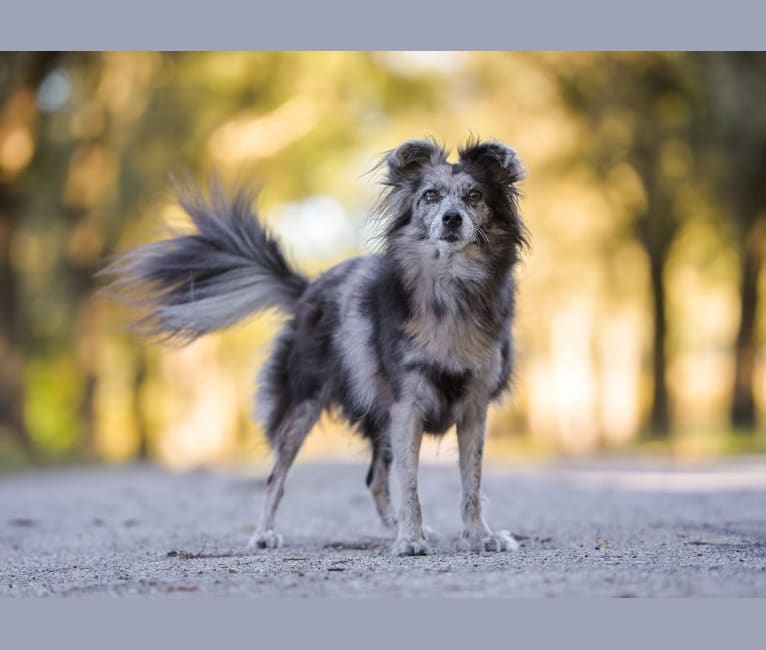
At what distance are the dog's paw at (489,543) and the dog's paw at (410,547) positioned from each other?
0.53m

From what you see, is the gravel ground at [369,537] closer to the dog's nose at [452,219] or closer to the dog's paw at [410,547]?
the dog's paw at [410,547]

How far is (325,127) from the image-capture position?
3528cm

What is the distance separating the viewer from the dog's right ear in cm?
884

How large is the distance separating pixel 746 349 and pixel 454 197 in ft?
71.9

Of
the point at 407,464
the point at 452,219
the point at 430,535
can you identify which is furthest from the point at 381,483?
the point at 452,219

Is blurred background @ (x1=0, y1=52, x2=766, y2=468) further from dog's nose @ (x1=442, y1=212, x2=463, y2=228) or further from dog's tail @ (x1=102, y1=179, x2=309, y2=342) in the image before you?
dog's nose @ (x1=442, y1=212, x2=463, y2=228)

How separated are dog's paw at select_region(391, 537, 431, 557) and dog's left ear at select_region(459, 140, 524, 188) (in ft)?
8.55

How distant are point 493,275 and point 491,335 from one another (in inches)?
16.9

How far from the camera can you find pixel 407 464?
860cm

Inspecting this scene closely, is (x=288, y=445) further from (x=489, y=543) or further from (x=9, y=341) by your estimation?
(x=9, y=341)

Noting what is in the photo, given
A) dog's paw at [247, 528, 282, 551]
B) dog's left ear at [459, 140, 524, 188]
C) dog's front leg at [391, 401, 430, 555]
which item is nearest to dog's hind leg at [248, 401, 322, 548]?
dog's paw at [247, 528, 282, 551]

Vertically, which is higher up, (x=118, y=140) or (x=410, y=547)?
(x=118, y=140)

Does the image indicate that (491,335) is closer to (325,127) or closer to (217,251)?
(217,251)

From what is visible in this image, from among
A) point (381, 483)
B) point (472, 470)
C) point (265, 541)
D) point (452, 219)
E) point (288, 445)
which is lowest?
point (265, 541)
